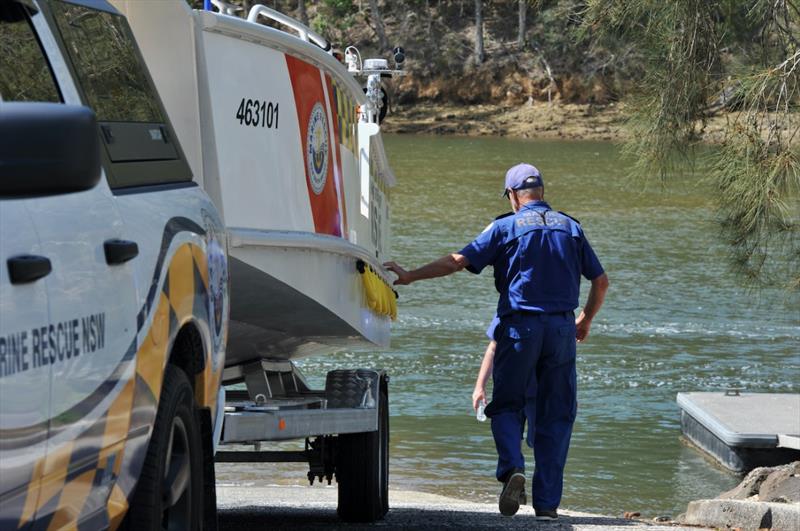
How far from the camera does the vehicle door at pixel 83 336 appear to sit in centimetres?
360

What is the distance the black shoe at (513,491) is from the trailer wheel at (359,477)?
63cm

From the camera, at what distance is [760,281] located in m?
13.0

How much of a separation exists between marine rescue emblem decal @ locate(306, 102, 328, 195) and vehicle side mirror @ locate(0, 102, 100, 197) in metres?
4.56

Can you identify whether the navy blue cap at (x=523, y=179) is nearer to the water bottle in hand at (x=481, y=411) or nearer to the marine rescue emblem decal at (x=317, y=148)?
the marine rescue emblem decal at (x=317, y=148)

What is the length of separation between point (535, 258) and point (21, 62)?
4.50 m

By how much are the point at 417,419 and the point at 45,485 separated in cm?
1142

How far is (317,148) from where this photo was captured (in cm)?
796

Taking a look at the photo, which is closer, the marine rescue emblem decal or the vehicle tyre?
the vehicle tyre

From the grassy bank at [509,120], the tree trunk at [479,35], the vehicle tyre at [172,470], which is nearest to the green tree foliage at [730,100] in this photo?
the vehicle tyre at [172,470]

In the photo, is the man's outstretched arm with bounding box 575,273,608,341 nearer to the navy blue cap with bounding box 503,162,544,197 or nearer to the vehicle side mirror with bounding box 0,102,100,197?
the navy blue cap with bounding box 503,162,544,197

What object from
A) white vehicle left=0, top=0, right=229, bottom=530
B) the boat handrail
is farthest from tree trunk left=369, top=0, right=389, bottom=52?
white vehicle left=0, top=0, right=229, bottom=530

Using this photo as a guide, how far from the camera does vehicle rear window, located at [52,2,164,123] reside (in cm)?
455

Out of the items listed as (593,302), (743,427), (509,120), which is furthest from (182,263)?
(509,120)

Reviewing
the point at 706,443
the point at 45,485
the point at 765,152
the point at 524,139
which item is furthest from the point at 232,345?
the point at 524,139
